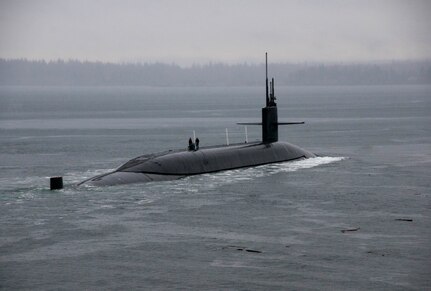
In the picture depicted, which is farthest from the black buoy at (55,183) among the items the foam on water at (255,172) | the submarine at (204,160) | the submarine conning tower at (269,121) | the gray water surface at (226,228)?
the submarine conning tower at (269,121)

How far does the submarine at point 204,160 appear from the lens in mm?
47062

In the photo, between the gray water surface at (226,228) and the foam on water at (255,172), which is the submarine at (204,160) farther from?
the gray water surface at (226,228)

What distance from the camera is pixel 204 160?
52062 millimetres

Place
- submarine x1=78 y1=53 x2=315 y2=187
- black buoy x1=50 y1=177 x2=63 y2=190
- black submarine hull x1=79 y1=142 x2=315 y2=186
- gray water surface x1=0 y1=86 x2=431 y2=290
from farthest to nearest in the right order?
submarine x1=78 y1=53 x2=315 y2=187 < black submarine hull x1=79 y1=142 x2=315 y2=186 < black buoy x1=50 y1=177 x2=63 y2=190 < gray water surface x1=0 y1=86 x2=431 y2=290

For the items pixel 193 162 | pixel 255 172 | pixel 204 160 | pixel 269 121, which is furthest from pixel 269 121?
pixel 193 162

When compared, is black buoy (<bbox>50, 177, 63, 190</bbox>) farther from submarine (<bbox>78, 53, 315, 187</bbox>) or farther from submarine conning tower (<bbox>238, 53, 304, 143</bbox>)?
submarine conning tower (<bbox>238, 53, 304, 143</bbox>)

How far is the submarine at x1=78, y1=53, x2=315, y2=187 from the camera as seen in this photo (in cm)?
4706

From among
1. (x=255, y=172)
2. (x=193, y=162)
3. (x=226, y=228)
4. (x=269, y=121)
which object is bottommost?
(x=226, y=228)

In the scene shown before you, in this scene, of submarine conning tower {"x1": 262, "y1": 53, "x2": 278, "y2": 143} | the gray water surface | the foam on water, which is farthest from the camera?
submarine conning tower {"x1": 262, "y1": 53, "x2": 278, "y2": 143}

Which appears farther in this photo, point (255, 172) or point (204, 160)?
point (255, 172)

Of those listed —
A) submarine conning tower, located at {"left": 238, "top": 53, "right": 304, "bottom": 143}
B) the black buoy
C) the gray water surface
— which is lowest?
the gray water surface

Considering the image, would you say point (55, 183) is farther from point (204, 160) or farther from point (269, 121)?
point (269, 121)

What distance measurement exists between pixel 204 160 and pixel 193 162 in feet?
4.20

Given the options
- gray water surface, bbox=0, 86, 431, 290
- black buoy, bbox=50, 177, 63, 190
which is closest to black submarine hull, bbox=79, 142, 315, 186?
gray water surface, bbox=0, 86, 431, 290
